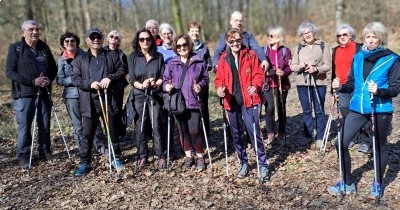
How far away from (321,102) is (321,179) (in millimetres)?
1639

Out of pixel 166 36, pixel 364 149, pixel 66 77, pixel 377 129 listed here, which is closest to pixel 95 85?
pixel 66 77

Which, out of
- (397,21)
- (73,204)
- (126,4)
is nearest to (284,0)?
(126,4)

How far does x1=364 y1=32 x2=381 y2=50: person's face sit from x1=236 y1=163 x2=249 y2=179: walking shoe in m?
2.78

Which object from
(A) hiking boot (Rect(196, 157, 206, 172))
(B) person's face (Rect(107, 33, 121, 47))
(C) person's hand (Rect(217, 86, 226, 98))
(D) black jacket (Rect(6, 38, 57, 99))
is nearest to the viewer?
(C) person's hand (Rect(217, 86, 226, 98))

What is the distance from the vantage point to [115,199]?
5.99 metres

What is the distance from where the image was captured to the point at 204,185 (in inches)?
251

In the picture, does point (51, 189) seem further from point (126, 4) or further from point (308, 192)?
point (126, 4)

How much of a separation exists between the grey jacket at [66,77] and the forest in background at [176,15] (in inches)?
342

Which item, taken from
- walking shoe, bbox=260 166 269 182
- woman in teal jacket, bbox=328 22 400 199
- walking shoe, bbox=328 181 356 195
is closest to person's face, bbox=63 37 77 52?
walking shoe, bbox=260 166 269 182

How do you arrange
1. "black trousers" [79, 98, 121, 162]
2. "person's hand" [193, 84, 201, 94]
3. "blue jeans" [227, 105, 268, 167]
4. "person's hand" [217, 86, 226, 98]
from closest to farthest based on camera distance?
"person's hand" [217, 86, 226, 98] < "blue jeans" [227, 105, 268, 167] < "person's hand" [193, 84, 201, 94] < "black trousers" [79, 98, 121, 162]

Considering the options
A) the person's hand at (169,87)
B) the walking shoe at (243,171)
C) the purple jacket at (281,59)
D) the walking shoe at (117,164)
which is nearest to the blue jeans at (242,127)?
the walking shoe at (243,171)

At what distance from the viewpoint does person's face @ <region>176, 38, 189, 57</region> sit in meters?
6.41

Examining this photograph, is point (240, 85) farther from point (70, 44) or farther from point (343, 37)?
point (70, 44)

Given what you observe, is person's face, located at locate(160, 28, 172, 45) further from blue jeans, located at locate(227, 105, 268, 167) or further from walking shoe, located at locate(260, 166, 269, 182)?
walking shoe, located at locate(260, 166, 269, 182)
